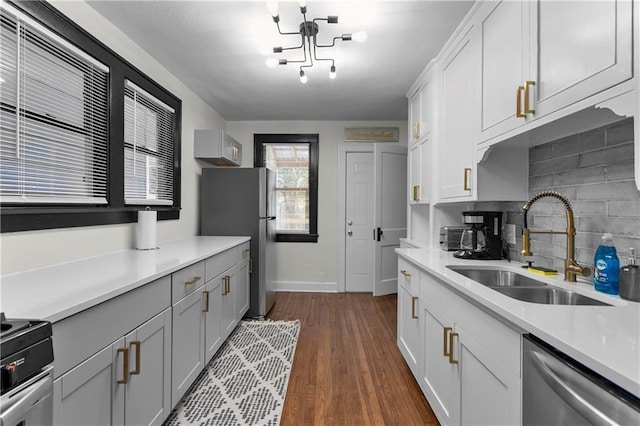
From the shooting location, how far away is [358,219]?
4621mm

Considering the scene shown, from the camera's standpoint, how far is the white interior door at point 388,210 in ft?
14.3

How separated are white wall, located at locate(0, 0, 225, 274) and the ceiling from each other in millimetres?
87

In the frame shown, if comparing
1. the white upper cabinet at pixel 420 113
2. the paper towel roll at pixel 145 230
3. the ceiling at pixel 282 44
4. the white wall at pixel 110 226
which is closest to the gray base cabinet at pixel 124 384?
the white wall at pixel 110 226

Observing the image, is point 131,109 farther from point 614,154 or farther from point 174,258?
point 614,154

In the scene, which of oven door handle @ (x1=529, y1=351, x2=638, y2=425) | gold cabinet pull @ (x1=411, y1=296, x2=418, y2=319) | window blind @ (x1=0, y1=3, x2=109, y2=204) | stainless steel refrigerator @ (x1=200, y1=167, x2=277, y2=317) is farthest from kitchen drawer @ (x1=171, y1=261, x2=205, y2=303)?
oven door handle @ (x1=529, y1=351, x2=638, y2=425)

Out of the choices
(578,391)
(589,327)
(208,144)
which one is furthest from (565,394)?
(208,144)

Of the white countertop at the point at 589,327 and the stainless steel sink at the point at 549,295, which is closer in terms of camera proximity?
the white countertop at the point at 589,327

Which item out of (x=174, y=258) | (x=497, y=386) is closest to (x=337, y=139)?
(x=174, y=258)

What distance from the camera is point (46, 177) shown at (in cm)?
168

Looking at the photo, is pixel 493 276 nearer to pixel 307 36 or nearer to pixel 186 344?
pixel 186 344

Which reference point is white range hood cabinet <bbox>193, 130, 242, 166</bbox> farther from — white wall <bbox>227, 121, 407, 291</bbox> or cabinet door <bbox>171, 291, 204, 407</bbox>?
cabinet door <bbox>171, 291, 204, 407</bbox>

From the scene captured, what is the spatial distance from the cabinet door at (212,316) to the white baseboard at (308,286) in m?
2.13

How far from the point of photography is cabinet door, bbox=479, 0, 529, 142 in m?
1.47

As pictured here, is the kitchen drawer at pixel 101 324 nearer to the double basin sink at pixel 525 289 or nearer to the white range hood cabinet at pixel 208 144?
the double basin sink at pixel 525 289
